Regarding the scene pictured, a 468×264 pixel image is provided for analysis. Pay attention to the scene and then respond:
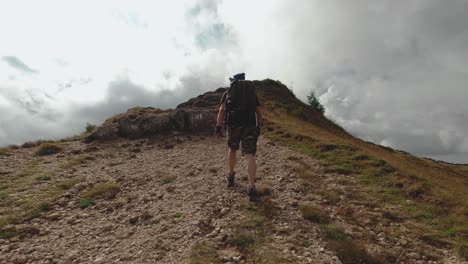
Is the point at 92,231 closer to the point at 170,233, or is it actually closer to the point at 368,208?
the point at 170,233

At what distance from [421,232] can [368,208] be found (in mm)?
1951

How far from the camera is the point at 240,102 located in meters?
11.2

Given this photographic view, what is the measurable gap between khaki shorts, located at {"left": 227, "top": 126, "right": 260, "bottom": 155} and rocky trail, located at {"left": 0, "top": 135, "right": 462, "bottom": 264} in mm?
1707

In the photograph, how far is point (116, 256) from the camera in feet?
26.1

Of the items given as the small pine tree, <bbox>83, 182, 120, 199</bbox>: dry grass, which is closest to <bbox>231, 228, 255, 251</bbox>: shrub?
<bbox>83, 182, 120, 199</bbox>: dry grass

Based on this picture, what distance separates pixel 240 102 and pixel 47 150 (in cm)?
1631

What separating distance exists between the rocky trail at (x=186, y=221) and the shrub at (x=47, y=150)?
351 centimetres

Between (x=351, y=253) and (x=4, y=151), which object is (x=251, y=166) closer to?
(x=351, y=253)

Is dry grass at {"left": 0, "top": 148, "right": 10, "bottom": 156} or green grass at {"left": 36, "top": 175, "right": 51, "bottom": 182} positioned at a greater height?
dry grass at {"left": 0, "top": 148, "right": 10, "bottom": 156}

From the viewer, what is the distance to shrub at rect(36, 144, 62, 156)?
21166mm

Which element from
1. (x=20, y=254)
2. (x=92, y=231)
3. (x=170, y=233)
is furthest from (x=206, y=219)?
(x=20, y=254)

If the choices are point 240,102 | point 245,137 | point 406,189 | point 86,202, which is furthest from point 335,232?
point 86,202

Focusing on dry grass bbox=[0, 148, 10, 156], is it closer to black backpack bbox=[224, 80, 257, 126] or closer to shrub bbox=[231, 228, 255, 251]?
black backpack bbox=[224, 80, 257, 126]

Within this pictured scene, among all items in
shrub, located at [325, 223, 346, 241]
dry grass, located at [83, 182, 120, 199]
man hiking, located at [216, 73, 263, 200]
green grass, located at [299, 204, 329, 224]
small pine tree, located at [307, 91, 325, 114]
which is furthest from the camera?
small pine tree, located at [307, 91, 325, 114]
